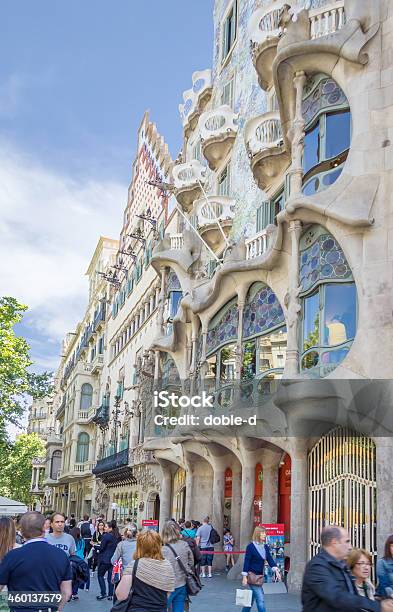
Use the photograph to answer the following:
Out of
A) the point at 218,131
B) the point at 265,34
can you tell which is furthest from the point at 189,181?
the point at 265,34

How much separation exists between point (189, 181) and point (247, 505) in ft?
44.6

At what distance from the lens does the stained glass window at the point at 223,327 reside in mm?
21344

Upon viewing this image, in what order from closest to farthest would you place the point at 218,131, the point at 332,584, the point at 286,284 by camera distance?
the point at 332,584
the point at 286,284
the point at 218,131

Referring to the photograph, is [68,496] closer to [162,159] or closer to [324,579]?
[162,159]

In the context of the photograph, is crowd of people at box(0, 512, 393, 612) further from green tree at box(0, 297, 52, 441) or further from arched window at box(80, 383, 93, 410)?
arched window at box(80, 383, 93, 410)

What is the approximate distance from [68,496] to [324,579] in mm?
61325

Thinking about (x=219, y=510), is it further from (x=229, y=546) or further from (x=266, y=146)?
(x=266, y=146)

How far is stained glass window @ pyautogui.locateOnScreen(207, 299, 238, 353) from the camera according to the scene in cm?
2134

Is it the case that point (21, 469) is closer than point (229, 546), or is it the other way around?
point (229, 546)

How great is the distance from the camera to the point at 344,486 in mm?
15273

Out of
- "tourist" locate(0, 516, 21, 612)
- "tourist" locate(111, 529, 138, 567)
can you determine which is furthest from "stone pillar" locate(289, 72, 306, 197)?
"tourist" locate(0, 516, 21, 612)

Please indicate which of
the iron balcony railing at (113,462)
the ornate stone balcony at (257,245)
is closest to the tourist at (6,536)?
the ornate stone balcony at (257,245)

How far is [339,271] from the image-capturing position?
51.1 feet

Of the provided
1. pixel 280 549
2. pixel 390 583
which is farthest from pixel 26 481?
pixel 390 583
